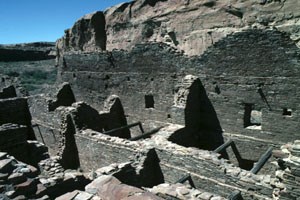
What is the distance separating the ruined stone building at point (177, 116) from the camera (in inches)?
287

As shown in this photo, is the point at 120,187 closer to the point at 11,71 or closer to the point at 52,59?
the point at 11,71

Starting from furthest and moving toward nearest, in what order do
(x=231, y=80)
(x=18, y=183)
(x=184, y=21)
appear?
1. (x=184, y=21)
2. (x=231, y=80)
3. (x=18, y=183)

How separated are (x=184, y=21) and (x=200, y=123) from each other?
225 inches

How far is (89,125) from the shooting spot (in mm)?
12641

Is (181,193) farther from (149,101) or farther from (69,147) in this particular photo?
(149,101)

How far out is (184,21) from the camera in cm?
1587

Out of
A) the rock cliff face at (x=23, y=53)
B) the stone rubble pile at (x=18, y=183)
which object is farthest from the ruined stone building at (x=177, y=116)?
the rock cliff face at (x=23, y=53)

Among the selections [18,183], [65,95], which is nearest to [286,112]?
[18,183]

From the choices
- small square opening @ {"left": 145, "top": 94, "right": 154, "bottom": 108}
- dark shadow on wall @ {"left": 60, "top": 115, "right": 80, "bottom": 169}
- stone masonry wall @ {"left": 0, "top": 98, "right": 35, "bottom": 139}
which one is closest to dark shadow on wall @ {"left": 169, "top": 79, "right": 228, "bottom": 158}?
small square opening @ {"left": 145, "top": 94, "right": 154, "bottom": 108}

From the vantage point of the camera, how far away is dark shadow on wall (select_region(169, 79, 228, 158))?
11.7 metres

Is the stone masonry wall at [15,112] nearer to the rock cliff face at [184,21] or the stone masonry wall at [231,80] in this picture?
the stone masonry wall at [231,80]

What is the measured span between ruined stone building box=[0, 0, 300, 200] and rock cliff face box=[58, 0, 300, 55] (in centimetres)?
5

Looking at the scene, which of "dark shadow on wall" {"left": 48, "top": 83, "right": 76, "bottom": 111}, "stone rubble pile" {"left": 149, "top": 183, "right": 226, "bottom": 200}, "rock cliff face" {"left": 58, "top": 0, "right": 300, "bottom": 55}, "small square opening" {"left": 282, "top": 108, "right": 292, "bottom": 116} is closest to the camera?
"stone rubble pile" {"left": 149, "top": 183, "right": 226, "bottom": 200}

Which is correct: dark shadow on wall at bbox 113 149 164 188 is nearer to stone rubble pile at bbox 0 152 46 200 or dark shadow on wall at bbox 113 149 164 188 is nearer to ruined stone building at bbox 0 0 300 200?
ruined stone building at bbox 0 0 300 200
